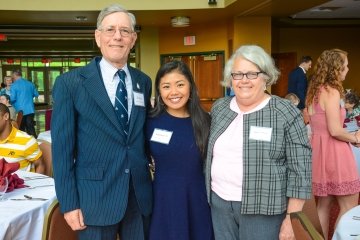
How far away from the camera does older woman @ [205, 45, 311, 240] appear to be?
69.4 inches

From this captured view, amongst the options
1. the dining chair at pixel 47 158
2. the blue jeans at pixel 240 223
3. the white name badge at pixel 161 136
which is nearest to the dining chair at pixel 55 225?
the white name badge at pixel 161 136

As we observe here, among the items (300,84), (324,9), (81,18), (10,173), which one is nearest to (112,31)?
(10,173)

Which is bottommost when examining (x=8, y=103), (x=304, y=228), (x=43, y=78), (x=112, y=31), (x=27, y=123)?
(x=27, y=123)

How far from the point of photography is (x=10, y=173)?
2.33 m

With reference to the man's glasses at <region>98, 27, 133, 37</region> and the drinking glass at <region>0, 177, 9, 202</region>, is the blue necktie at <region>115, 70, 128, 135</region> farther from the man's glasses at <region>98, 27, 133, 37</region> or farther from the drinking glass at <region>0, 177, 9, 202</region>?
the drinking glass at <region>0, 177, 9, 202</region>

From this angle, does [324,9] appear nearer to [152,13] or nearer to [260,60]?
[152,13]

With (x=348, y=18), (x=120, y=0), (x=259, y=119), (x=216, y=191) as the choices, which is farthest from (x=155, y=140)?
(x=348, y=18)

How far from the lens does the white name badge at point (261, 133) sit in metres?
1.76

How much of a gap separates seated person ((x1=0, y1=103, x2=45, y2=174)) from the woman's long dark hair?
1.40 metres

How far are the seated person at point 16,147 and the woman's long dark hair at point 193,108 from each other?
140 centimetres

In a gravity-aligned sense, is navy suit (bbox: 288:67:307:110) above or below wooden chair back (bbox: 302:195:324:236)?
above

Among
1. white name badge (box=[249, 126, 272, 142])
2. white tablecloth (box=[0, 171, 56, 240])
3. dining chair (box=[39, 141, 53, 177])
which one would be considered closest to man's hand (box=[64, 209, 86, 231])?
white tablecloth (box=[0, 171, 56, 240])

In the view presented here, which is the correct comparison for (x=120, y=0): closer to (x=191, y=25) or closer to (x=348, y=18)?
(x=191, y=25)

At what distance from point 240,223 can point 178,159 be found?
16.1 inches
